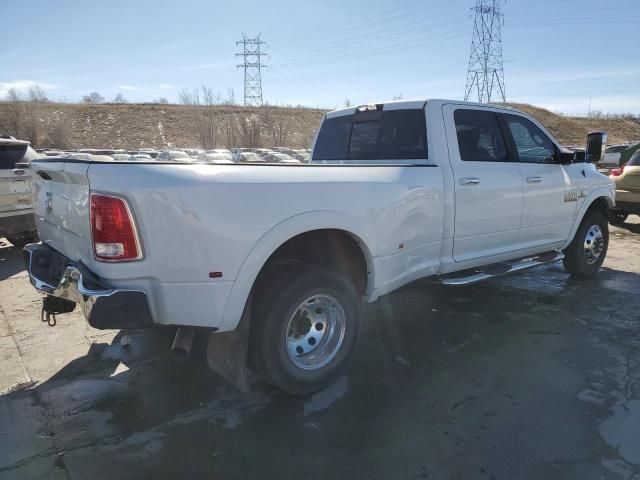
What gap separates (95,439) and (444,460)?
79.7 inches

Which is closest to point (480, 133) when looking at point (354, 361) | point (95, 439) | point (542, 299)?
point (542, 299)

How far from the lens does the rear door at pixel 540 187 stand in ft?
16.7

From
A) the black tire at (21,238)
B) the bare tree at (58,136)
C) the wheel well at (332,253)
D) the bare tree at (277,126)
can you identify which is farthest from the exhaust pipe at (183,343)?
the bare tree at (277,126)

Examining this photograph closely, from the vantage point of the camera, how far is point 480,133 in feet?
15.7

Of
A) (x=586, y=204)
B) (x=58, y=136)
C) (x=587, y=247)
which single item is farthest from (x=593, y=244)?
(x=58, y=136)

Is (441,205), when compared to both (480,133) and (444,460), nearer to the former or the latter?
(480,133)

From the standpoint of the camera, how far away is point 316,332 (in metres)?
3.53

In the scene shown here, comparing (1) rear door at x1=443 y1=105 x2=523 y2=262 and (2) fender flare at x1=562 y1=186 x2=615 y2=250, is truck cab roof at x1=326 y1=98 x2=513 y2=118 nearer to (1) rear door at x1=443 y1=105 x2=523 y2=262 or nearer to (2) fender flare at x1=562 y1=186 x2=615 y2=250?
(1) rear door at x1=443 y1=105 x2=523 y2=262

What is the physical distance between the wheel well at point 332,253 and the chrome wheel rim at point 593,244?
3.88m

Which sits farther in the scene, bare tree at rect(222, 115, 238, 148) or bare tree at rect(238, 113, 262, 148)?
bare tree at rect(222, 115, 238, 148)

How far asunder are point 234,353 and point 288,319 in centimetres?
41

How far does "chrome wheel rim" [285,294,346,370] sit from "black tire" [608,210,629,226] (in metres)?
9.06

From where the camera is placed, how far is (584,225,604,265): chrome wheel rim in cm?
627

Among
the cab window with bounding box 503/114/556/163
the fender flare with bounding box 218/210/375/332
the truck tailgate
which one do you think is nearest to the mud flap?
the fender flare with bounding box 218/210/375/332
